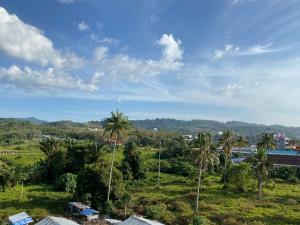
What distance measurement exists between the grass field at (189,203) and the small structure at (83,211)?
1636 mm

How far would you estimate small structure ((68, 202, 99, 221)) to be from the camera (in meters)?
52.2

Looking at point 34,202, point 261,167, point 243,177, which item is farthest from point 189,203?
point 34,202

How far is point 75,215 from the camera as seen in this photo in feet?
178

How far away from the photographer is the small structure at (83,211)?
52197 mm

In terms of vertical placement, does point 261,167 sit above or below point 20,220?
above

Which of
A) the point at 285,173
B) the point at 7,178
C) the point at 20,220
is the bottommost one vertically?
the point at 20,220

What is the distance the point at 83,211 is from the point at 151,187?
27737 millimetres

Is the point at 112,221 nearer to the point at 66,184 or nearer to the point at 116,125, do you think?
the point at 116,125

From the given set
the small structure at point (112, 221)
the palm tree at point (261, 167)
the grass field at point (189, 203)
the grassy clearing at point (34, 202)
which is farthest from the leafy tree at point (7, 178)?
the palm tree at point (261, 167)

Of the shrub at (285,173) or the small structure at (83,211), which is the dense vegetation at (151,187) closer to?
the shrub at (285,173)

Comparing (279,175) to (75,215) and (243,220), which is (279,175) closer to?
(243,220)

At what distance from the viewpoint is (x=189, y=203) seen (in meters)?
60.8

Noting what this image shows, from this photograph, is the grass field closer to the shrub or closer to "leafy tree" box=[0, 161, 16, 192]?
"leafy tree" box=[0, 161, 16, 192]

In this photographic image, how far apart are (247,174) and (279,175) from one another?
92.7 ft
